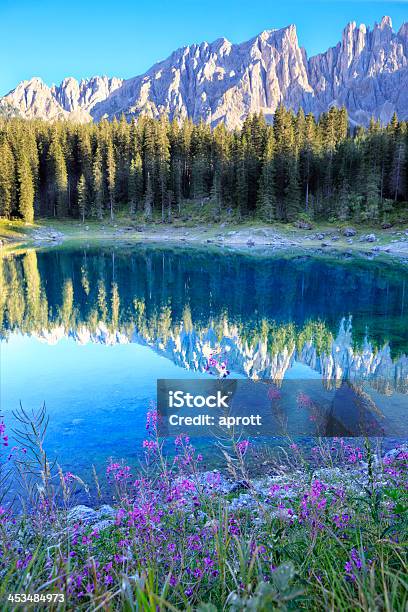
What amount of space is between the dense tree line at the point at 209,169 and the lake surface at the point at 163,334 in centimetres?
3174

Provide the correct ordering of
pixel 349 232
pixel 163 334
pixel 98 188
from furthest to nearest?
pixel 98 188 < pixel 349 232 < pixel 163 334

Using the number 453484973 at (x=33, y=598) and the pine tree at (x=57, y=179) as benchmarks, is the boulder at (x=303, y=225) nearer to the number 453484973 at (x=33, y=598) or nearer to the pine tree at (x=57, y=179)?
the pine tree at (x=57, y=179)

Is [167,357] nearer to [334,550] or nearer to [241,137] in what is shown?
[334,550]

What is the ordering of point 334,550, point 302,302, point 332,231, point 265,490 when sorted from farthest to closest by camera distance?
point 332,231 < point 302,302 < point 265,490 < point 334,550

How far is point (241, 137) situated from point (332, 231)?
1118 inches

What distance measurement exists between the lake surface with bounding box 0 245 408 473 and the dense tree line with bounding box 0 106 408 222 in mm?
31741

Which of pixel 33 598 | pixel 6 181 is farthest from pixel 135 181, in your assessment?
pixel 33 598

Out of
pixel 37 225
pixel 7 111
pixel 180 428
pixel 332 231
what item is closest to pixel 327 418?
pixel 180 428

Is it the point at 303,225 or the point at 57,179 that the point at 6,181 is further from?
the point at 303,225

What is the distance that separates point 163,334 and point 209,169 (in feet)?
243

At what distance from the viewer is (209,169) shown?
89875 millimetres

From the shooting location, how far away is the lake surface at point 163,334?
13.3 m

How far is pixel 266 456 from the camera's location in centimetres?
1034

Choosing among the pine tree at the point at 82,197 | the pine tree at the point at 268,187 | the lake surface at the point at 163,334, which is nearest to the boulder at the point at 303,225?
the pine tree at the point at 268,187
